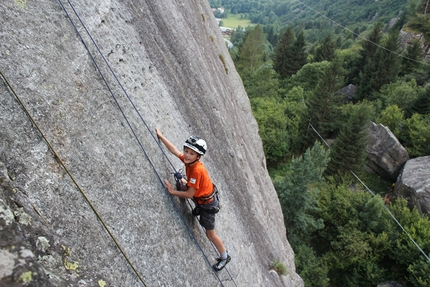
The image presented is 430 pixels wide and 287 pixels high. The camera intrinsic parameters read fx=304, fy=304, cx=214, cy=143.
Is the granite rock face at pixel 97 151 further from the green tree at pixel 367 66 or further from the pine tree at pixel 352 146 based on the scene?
the green tree at pixel 367 66

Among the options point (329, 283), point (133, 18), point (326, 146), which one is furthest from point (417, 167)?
point (133, 18)

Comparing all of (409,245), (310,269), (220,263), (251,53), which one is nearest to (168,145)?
(220,263)

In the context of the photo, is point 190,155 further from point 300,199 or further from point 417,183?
point 417,183

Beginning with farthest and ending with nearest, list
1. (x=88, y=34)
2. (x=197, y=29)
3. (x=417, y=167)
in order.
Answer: (x=417, y=167)
(x=197, y=29)
(x=88, y=34)

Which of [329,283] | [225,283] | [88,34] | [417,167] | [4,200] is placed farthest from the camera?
[417,167]

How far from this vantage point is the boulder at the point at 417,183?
22469 mm

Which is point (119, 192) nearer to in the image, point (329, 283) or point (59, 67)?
point (59, 67)

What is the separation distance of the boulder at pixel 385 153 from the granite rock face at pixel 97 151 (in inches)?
1050

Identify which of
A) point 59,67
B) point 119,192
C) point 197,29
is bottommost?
point 119,192

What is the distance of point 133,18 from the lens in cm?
606

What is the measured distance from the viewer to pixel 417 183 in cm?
2383

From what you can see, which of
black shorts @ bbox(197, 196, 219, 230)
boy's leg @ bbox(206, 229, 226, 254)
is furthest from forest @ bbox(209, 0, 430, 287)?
black shorts @ bbox(197, 196, 219, 230)

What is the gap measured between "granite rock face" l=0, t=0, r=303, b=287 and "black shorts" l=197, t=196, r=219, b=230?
1.18 feet

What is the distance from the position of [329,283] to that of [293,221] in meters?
5.07
